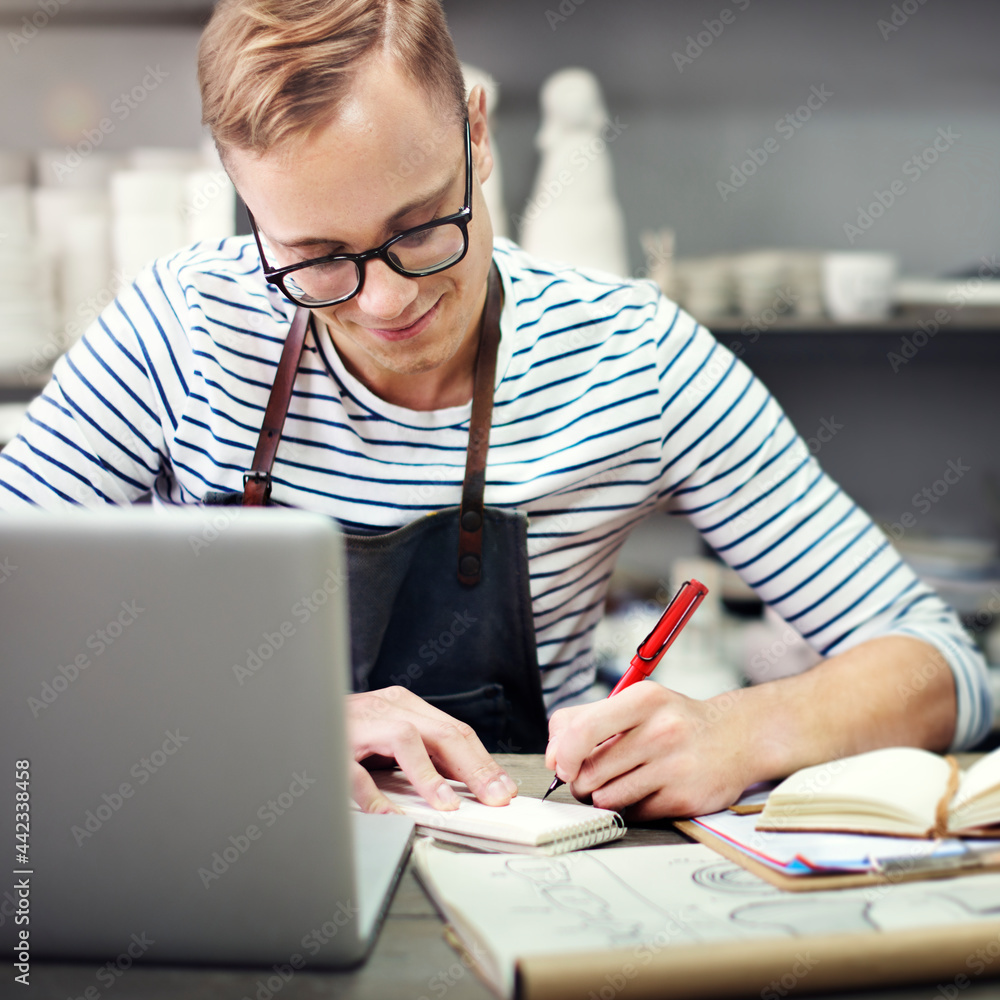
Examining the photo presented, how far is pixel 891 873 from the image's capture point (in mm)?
627

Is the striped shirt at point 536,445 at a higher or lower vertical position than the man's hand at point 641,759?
higher

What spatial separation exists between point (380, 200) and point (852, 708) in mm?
643

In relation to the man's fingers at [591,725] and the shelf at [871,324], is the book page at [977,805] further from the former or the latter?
Result: the shelf at [871,324]

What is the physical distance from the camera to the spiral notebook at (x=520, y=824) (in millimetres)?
694

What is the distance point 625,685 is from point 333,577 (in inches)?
16.7

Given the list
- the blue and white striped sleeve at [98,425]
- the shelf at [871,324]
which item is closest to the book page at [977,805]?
the blue and white striped sleeve at [98,425]

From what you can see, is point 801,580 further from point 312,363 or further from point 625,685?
point 312,363

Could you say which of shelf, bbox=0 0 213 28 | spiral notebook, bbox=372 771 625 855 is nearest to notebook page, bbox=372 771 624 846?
spiral notebook, bbox=372 771 625 855

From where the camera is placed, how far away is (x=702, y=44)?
6.93ft

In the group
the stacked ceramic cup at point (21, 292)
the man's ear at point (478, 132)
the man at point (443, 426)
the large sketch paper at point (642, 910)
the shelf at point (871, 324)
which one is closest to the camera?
the large sketch paper at point (642, 910)

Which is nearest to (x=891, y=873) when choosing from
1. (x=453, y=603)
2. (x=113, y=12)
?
(x=453, y=603)

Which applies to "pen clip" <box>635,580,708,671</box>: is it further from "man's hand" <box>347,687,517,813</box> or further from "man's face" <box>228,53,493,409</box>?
"man's face" <box>228,53,493,409</box>

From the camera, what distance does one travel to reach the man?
0.88 metres

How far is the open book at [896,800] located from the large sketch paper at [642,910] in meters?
0.07
